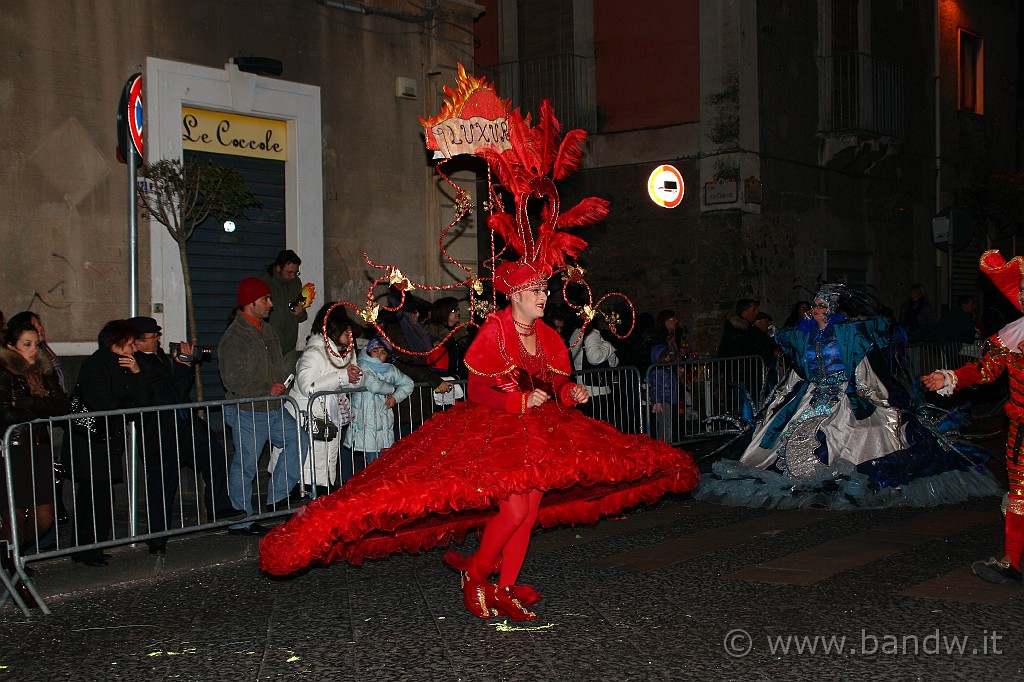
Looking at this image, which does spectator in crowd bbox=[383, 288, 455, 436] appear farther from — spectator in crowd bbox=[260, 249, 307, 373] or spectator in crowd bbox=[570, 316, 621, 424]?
spectator in crowd bbox=[570, 316, 621, 424]

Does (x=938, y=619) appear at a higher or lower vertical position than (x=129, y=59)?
lower

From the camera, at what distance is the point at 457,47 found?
14078 millimetres

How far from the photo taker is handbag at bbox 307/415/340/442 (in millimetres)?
8414

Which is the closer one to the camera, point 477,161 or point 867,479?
point 867,479

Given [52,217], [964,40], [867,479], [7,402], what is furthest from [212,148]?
[964,40]

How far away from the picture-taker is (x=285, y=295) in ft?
35.7

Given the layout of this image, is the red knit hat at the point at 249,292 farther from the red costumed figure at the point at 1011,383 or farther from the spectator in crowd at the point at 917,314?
the spectator in crowd at the point at 917,314

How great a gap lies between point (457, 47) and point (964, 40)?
13.6m

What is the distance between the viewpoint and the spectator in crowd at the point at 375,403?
8.68 metres

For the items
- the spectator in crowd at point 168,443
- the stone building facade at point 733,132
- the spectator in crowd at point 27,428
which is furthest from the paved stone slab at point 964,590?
the stone building facade at point 733,132

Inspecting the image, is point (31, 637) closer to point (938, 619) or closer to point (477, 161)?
point (938, 619)

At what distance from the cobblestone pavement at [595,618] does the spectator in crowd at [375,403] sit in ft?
4.33

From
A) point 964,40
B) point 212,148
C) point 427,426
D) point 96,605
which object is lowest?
point 96,605

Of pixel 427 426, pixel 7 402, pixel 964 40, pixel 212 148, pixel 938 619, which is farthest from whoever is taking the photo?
pixel 964 40
